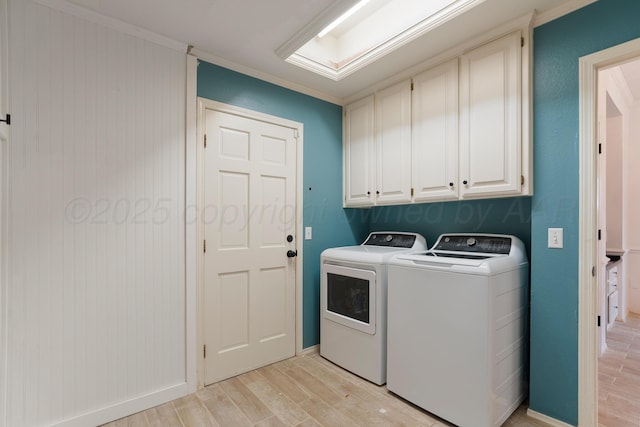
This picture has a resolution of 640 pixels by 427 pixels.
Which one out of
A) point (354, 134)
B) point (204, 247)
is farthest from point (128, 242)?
point (354, 134)

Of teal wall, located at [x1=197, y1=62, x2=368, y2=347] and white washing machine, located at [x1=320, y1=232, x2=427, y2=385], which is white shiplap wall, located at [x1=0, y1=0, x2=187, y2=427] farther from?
white washing machine, located at [x1=320, y1=232, x2=427, y2=385]

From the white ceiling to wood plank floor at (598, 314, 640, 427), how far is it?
7.96 feet

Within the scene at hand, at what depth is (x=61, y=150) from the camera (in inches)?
67.7

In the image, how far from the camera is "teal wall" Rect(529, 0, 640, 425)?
171cm

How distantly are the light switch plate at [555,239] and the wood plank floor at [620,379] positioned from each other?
1.08 metres

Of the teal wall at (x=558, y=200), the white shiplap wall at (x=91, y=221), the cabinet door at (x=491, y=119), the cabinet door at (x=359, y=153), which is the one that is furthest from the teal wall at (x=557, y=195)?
the cabinet door at (x=359, y=153)

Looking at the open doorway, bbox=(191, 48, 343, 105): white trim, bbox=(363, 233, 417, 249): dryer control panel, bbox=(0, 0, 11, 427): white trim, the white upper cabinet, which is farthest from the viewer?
bbox=(363, 233, 417, 249): dryer control panel

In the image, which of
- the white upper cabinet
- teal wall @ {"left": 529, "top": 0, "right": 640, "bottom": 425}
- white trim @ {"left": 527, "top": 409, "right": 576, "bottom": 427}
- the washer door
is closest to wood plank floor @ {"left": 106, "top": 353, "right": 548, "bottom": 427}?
white trim @ {"left": 527, "top": 409, "right": 576, "bottom": 427}

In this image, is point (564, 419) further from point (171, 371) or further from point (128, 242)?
point (128, 242)

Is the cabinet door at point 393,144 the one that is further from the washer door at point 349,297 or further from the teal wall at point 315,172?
the washer door at point 349,297

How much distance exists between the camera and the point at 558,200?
1777 mm

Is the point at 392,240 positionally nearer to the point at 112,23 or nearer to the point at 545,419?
the point at 545,419

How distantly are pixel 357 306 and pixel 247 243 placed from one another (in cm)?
101

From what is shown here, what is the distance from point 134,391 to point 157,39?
2.29m
